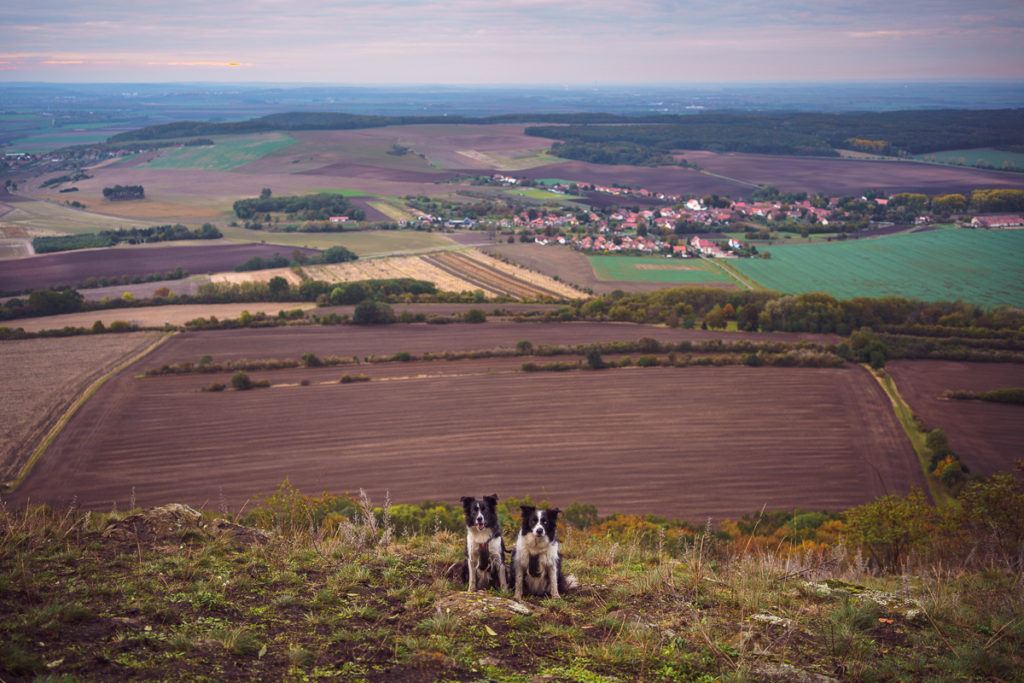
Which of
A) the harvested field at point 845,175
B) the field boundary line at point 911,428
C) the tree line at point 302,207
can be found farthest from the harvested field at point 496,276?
the harvested field at point 845,175

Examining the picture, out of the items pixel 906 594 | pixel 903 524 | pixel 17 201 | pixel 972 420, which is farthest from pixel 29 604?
pixel 17 201

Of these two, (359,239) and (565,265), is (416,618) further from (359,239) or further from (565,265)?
(359,239)

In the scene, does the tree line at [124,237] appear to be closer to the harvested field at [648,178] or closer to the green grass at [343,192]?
the green grass at [343,192]

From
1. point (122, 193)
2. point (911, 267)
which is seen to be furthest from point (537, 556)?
point (122, 193)

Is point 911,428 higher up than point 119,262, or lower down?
lower down

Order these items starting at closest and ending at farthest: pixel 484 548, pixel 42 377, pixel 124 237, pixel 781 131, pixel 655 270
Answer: pixel 484 548 < pixel 42 377 < pixel 655 270 < pixel 124 237 < pixel 781 131

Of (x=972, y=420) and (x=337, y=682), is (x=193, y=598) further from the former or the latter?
(x=972, y=420)
